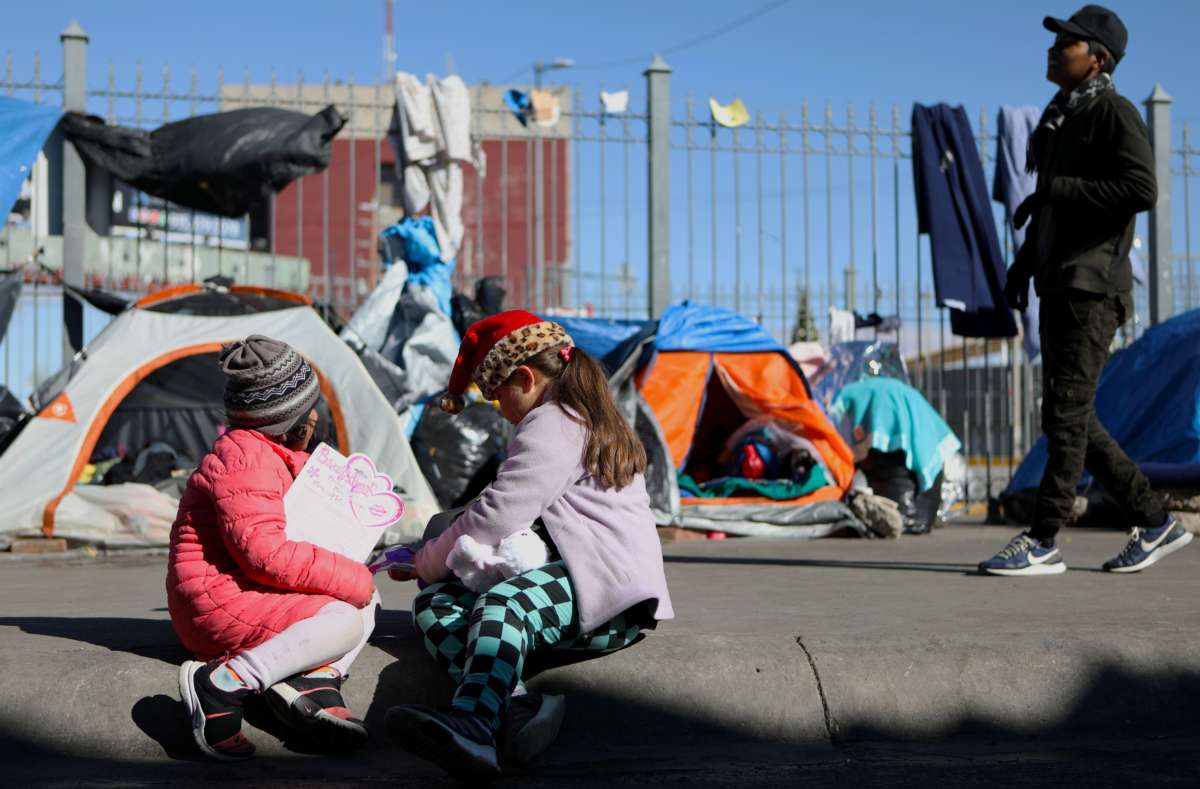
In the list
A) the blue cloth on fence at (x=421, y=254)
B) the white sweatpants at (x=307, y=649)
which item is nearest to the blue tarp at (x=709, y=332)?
the blue cloth on fence at (x=421, y=254)

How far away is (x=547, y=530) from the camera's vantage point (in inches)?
114

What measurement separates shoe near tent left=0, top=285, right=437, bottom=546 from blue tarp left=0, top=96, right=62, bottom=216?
A: 148 centimetres

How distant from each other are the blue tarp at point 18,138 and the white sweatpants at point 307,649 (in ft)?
18.6

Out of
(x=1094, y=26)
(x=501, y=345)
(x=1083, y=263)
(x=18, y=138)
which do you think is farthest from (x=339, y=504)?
(x=18, y=138)

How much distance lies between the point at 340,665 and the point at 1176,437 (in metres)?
5.22

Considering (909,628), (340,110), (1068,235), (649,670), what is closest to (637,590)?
(649,670)

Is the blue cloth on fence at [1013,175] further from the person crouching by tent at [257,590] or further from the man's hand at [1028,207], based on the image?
the person crouching by tent at [257,590]

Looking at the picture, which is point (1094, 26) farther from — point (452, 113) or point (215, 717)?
point (452, 113)

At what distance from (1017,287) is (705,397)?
121 inches

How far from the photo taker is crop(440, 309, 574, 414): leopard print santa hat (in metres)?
2.95

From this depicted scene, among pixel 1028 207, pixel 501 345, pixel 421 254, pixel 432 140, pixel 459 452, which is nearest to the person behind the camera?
pixel 501 345

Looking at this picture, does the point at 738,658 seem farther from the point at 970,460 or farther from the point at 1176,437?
the point at 970,460

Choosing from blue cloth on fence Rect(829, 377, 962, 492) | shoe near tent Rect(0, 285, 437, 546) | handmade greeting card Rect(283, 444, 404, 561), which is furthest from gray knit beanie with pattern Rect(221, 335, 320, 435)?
blue cloth on fence Rect(829, 377, 962, 492)

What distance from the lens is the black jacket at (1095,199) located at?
14.1 ft
